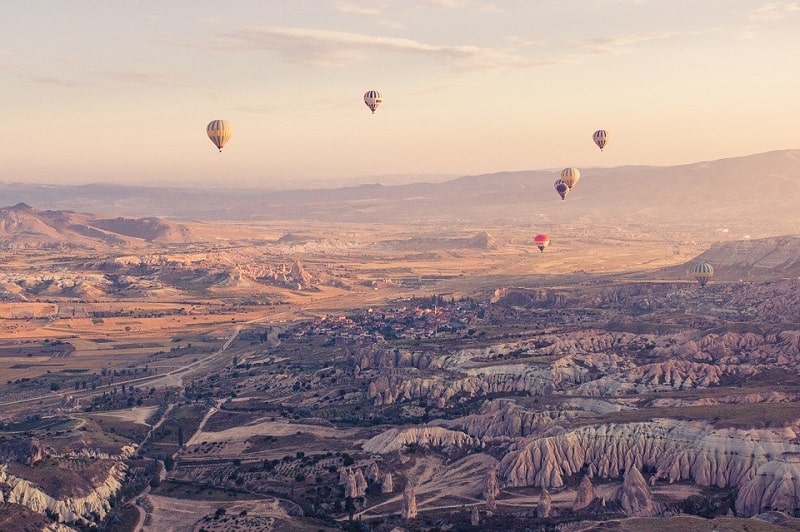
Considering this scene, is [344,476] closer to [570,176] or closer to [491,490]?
[491,490]

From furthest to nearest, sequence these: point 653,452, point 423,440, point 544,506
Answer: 1. point 423,440
2. point 653,452
3. point 544,506

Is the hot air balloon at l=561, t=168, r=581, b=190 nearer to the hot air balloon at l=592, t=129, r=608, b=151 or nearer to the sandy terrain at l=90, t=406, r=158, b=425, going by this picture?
the hot air balloon at l=592, t=129, r=608, b=151

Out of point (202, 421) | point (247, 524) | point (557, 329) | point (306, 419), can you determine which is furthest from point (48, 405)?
point (557, 329)

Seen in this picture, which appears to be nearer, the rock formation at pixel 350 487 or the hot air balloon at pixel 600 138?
the rock formation at pixel 350 487

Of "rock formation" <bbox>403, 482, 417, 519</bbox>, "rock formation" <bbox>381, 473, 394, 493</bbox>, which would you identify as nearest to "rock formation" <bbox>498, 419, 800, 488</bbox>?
"rock formation" <bbox>381, 473, 394, 493</bbox>

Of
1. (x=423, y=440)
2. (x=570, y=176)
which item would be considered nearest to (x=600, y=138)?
(x=570, y=176)

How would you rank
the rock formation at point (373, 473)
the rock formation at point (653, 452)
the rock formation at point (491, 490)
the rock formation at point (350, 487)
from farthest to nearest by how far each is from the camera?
the rock formation at point (373, 473), the rock formation at point (350, 487), the rock formation at point (653, 452), the rock formation at point (491, 490)

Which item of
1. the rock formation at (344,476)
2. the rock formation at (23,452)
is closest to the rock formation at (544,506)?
the rock formation at (344,476)

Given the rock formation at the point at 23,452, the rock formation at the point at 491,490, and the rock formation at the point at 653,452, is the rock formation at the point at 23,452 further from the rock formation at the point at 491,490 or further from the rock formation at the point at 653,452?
the rock formation at the point at 653,452
